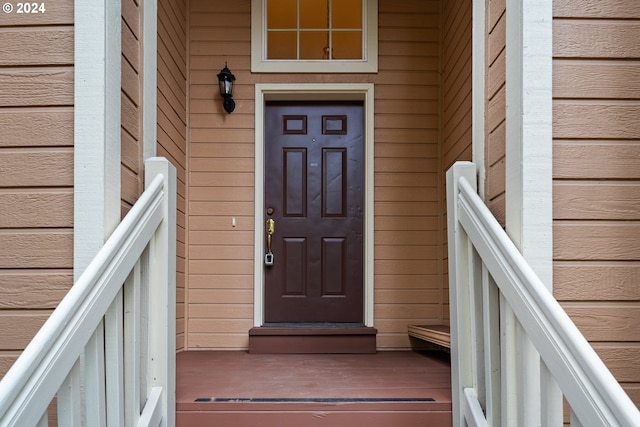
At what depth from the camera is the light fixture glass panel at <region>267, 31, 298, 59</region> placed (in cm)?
381

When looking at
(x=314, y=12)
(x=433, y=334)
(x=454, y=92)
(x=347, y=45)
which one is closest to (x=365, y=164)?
(x=454, y=92)

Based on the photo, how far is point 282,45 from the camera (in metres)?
3.82

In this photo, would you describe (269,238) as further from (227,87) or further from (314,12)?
(314,12)

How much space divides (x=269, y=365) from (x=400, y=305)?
1.23m

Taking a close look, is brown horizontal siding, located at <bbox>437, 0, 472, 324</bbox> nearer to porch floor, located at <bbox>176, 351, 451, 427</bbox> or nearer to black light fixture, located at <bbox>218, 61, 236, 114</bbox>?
porch floor, located at <bbox>176, 351, 451, 427</bbox>

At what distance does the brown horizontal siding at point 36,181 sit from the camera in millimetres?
1547

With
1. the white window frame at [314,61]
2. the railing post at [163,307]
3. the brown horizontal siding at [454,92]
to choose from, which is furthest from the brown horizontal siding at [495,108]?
the white window frame at [314,61]

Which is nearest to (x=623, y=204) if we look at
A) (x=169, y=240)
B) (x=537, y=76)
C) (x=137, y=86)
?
(x=537, y=76)

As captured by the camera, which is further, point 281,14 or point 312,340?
point 281,14

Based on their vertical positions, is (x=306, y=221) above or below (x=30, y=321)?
above

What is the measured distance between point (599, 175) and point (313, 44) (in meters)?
2.69

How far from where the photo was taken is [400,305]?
3721 mm

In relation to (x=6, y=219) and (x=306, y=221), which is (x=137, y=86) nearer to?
(x=6, y=219)

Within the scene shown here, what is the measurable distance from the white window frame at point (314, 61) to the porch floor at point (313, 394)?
205cm
